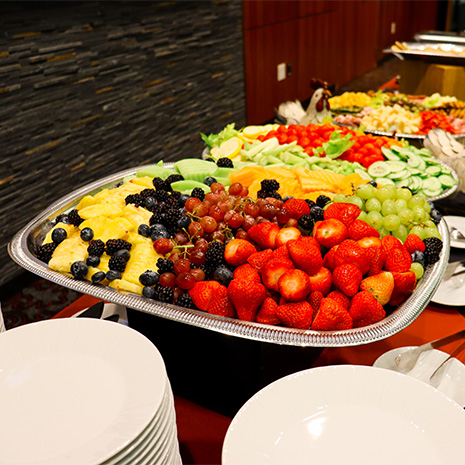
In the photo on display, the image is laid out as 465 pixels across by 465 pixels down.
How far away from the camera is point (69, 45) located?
7.91 ft

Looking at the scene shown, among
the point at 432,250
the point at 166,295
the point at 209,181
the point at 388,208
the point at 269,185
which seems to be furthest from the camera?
the point at 209,181

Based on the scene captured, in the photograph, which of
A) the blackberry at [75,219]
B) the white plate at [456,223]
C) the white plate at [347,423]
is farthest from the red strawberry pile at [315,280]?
the white plate at [456,223]

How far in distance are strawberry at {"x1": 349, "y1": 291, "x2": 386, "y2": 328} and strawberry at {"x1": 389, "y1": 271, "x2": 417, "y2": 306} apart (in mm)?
77

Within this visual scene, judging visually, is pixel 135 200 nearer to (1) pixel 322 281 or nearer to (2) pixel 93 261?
(2) pixel 93 261

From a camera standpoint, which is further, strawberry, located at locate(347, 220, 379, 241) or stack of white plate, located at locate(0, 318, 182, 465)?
strawberry, located at locate(347, 220, 379, 241)

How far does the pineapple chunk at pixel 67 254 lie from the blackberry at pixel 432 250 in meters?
0.80

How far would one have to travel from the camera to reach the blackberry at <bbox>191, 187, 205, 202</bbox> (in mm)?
1307

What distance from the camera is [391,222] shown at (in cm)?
119

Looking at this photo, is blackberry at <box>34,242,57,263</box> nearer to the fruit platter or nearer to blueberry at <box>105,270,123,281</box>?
blueberry at <box>105,270,123,281</box>

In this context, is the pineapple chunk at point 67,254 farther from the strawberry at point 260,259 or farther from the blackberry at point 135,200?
the strawberry at point 260,259

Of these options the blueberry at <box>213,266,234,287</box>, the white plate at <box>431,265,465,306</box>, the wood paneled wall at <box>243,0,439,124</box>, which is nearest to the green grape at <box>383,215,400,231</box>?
the white plate at <box>431,265,465,306</box>

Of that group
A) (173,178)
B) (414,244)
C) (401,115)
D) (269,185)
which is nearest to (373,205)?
(414,244)

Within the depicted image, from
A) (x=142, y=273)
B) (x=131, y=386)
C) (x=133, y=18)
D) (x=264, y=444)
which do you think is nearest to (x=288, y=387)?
(x=264, y=444)

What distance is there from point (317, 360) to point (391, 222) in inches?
14.8
